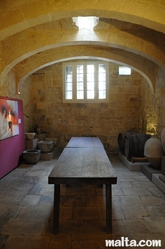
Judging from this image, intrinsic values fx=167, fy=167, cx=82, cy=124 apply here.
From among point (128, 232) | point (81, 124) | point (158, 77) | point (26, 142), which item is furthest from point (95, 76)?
point (128, 232)

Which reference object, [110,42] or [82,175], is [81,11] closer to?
[110,42]

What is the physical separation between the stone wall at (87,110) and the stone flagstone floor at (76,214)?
111 inches

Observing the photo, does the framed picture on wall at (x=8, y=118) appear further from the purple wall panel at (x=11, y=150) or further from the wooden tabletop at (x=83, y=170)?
the wooden tabletop at (x=83, y=170)

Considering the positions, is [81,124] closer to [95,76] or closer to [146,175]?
[95,76]

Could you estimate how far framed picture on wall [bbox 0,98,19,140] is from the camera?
3840 millimetres

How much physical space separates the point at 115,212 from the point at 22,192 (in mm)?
1701

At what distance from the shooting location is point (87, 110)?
6258mm

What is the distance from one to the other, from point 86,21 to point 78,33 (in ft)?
1.26

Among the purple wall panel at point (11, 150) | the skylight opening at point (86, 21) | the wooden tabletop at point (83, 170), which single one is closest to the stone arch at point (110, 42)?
the skylight opening at point (86, 21)

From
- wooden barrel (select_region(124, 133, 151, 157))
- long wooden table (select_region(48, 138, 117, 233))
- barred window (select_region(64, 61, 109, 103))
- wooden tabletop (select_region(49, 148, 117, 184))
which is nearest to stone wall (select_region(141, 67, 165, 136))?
wooden barrel (select_region(124, 133, 151, 157))

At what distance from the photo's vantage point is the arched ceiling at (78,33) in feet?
8.12

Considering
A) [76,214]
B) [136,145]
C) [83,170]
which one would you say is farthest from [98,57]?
[76,214]

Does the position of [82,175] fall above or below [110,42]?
below

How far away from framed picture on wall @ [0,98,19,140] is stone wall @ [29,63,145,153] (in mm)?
1837
